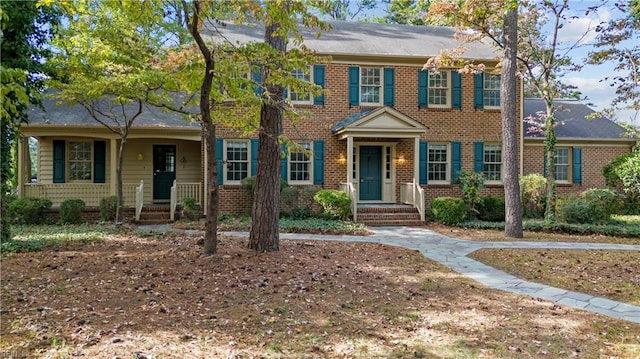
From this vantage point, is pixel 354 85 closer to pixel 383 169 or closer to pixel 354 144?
pixel 354 144

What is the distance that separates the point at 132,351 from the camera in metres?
3.49

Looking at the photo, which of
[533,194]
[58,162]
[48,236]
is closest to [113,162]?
[58,162]

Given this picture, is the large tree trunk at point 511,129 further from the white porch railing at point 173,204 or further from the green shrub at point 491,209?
the white porch railing at point 173,204

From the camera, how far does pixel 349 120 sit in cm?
1408

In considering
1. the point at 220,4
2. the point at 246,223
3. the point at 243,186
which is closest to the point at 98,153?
the point at 243,186

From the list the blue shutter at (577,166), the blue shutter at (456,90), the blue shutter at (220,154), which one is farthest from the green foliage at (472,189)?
the blue shutter at (220,154)

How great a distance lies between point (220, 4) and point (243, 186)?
8.25 meters

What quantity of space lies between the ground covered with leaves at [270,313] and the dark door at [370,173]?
7.64 m

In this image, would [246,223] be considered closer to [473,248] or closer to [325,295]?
[473,248]

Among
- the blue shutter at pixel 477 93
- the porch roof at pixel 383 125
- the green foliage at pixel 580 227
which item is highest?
the blue shutter at pixel 477 93

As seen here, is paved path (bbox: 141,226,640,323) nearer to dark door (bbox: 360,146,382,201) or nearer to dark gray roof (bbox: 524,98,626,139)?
dark door (bbox: 360,146,382,201)

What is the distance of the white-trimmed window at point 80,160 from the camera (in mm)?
14539

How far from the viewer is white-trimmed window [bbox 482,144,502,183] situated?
1549cm

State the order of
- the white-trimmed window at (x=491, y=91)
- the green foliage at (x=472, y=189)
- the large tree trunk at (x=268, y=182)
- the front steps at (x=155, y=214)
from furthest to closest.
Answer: the white-trimmed window at (x=491, y=91) → the green foliage at (x=472, y=189) → the front steps at (x=155, y=214) → the large tree trunk at (x=268, y=182)
